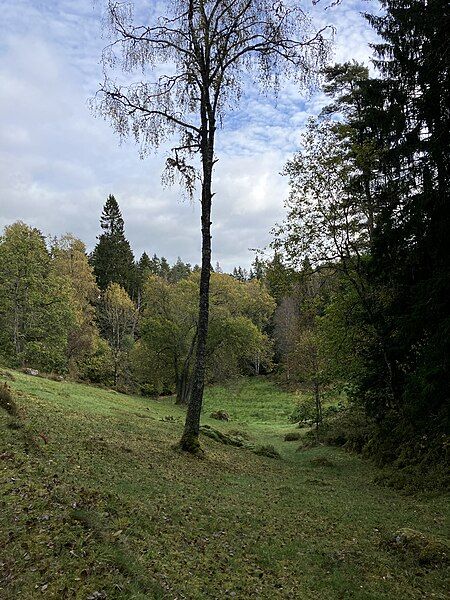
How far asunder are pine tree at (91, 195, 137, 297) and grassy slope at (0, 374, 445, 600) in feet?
181

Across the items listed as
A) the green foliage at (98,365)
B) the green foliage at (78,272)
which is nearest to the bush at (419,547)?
the green foliage at (98,365)

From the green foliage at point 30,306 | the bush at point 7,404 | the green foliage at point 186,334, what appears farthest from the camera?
the green foliage at point 186,334

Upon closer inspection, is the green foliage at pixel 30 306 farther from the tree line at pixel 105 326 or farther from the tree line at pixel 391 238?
the tree line at pixel 391 238

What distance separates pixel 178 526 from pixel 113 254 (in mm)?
62573

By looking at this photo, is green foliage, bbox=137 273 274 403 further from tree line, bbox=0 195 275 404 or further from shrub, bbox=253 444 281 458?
shrub, bbox=253 444 281 458

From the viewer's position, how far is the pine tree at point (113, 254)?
64500mm

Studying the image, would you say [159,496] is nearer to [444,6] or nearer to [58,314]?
[444,6]

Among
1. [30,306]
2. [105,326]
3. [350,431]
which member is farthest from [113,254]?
[350,431]

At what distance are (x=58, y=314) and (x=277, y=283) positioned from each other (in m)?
17.4

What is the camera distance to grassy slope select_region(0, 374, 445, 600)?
4.40 meters

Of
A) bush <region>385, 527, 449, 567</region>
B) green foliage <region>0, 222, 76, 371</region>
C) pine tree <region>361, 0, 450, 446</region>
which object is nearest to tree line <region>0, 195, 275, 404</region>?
Answer: green foliage <region>0, 222, 76, 371</region>

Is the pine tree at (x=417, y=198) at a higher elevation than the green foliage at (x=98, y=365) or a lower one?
higher

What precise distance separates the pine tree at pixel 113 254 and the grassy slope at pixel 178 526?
A: 5505cm

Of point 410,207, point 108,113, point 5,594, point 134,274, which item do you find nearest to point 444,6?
point 410,207
